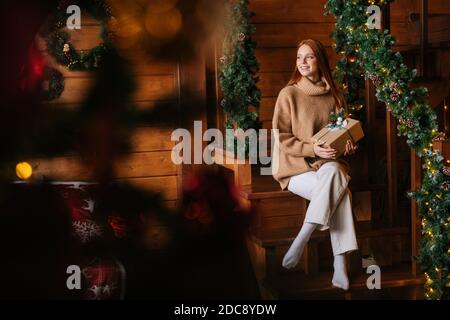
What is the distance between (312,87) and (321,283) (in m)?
1.08

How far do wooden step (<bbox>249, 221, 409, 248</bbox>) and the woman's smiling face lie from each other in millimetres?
927

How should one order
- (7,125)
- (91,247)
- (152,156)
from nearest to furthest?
(7,125) < (91,247) < (152,156)

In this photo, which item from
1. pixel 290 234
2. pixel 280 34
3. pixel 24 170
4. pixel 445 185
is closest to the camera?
pixel 24 170

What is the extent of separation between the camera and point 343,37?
365 cm

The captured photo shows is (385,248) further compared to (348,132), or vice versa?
(385,248)

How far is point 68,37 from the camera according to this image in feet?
9.59

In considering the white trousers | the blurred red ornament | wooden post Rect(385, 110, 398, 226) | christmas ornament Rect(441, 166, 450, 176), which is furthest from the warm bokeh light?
wooden post Rect(385, 110, 398, 226)

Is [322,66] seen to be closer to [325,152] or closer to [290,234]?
[325,152]

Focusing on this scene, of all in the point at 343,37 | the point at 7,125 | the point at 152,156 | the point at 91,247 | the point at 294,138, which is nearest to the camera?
the point at 7,125

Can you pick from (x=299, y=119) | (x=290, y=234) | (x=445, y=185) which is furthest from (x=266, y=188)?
(x=445, y=185)

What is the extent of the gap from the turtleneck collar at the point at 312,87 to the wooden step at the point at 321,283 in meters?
1.03

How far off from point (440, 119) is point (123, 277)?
3.06 metres

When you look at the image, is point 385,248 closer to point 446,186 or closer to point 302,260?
point 302,260

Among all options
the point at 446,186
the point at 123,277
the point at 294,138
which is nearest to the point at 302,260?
the point at 294,138
